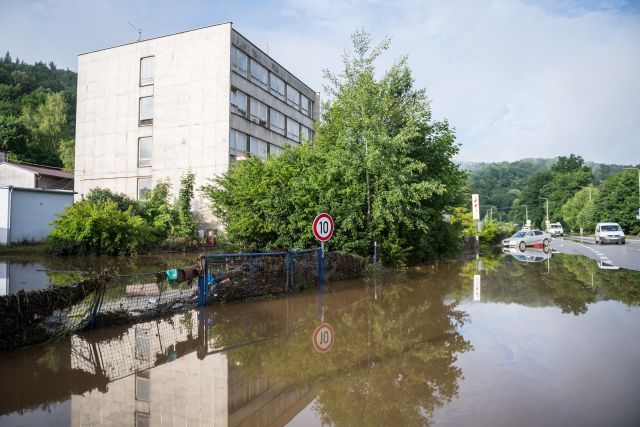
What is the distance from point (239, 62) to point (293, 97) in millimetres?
10495

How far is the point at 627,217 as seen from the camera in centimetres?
6444

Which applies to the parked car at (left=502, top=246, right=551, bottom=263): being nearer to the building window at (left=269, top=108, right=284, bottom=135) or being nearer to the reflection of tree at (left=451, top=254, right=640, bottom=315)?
the reflection of tree at (left=451, top=254, right=640, bottom=315)

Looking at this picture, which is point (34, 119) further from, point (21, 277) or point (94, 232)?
point (21, 277)

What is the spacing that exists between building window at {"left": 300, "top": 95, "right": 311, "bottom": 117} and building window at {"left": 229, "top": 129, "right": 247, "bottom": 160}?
12679 millimetres

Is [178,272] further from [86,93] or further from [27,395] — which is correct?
[86,93]

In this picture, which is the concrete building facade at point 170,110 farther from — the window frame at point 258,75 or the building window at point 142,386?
the building window at point 142,386

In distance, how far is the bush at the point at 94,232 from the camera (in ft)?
74.4

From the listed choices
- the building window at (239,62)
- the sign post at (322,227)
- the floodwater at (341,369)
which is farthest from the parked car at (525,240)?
the floodwater at (341,369)

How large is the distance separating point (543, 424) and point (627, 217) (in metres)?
73.8

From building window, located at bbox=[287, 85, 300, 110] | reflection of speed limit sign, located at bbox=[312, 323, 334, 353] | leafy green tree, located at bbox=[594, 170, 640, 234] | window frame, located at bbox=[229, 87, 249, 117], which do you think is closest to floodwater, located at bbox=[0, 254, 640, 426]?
reflection of speed limit sign, located at bbox=[312, 323, 334, 353]

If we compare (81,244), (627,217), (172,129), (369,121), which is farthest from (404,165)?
(627,217)

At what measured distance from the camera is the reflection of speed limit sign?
23.3 feet

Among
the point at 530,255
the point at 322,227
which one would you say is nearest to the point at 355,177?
the point at 322,227

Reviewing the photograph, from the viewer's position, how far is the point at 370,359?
6477mm
